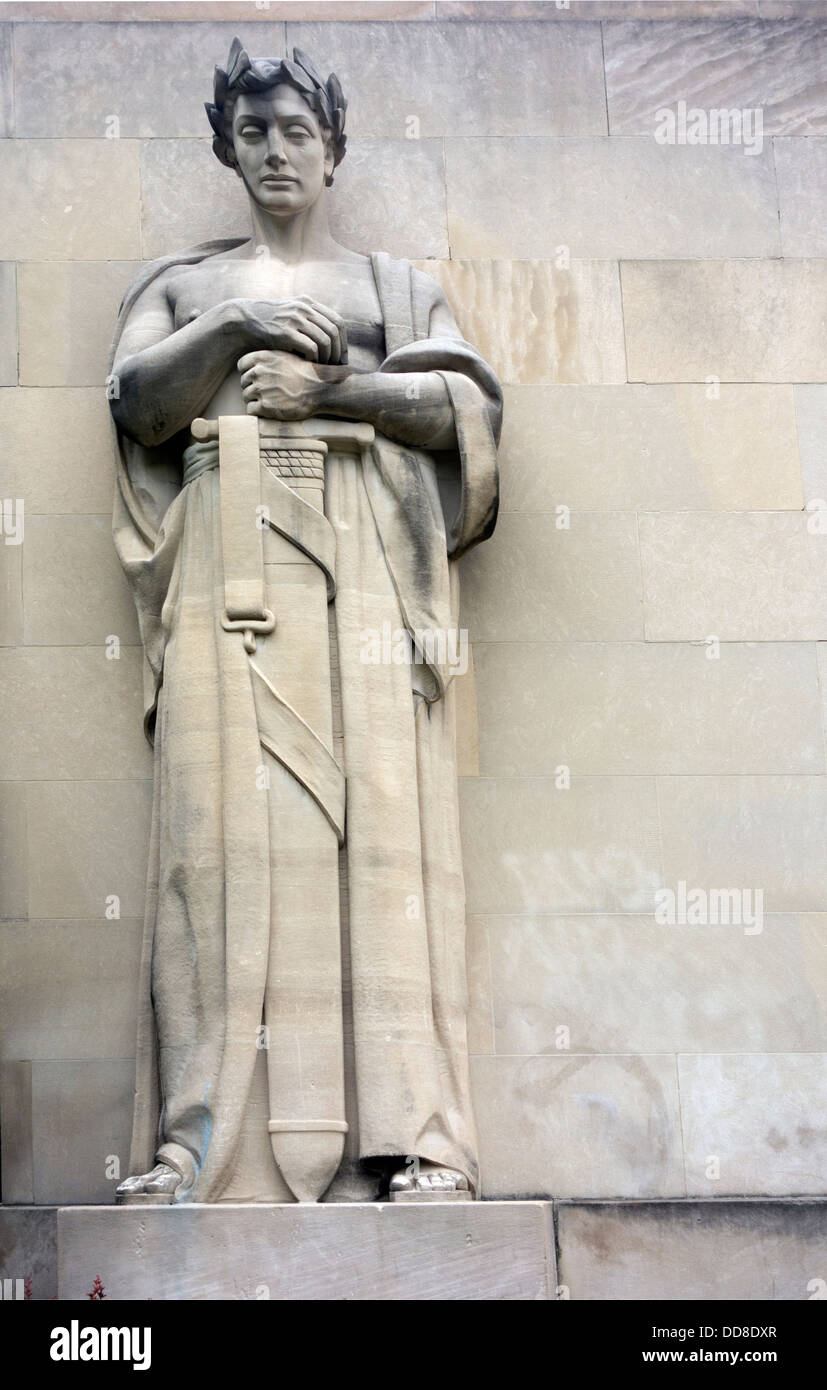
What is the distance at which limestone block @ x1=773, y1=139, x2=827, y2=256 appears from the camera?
12.4 meters

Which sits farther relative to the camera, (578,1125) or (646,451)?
(646,451)

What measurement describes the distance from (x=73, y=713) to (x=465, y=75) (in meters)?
4.43

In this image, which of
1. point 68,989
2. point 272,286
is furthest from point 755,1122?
point 272,286

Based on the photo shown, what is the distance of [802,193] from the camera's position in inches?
492

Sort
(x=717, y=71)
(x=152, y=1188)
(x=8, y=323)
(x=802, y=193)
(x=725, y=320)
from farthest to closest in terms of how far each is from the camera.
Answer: (x=717, y=71)
(x=802, y=193)
(x=725, y=320)
(x=8, y=323)
(x=152, y=1188)

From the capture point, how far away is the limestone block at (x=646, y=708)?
11.4 metres

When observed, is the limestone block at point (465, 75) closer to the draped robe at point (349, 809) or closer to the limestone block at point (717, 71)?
the limestone block at point (717, 71)

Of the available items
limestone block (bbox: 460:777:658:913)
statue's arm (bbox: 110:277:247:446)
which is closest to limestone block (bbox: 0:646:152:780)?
statue's arm (bbox: 110:277:247:446)

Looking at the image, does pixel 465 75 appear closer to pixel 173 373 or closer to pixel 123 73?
pixel 123 73

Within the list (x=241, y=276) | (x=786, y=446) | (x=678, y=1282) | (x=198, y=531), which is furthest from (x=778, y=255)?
(x=678, y=1282)

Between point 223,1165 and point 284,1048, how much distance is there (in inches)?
23.2

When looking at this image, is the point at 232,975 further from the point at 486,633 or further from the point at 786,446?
the point at 786,446

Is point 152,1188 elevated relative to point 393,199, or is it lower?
lower

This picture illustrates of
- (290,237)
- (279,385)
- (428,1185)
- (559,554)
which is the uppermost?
(290,237)
